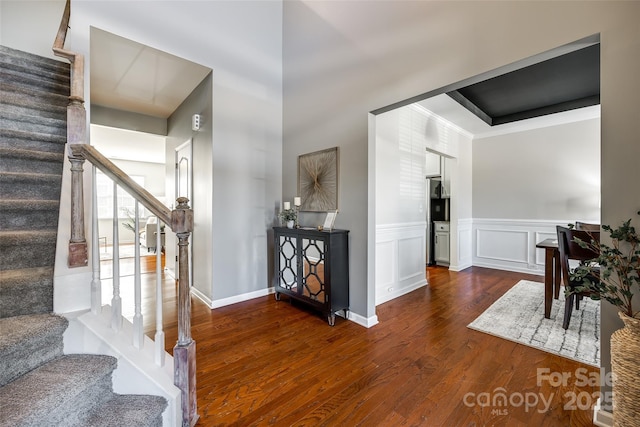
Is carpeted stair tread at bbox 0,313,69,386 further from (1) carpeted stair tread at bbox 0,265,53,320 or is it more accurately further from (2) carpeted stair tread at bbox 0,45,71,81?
(2) carpeted stair tread at bbox 0,45,71,81

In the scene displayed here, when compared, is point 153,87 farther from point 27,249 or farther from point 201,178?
point 27,249

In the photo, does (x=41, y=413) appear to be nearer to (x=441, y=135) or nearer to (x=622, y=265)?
(x=622, y=265)

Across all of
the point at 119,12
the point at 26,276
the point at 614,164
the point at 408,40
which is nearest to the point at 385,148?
the point at 408,40

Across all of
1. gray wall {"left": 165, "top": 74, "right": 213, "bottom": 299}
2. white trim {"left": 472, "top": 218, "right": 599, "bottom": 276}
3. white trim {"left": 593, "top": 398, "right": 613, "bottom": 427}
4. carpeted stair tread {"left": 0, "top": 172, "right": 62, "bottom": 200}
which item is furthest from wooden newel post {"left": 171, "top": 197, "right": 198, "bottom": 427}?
white trim {"left": 472, "top": 218, "right": 599, "bottom": 276}

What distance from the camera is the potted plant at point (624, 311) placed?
1.27 metres

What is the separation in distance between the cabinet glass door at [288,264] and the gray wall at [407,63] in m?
0.67

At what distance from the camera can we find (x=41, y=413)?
102cm

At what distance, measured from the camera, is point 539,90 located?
379 centimetres

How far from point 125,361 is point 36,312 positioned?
581mm

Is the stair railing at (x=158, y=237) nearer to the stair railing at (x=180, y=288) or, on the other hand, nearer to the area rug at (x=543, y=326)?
the stair railing at (x=180, y=288)

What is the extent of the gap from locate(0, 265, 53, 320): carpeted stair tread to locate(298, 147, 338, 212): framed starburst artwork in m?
2.28

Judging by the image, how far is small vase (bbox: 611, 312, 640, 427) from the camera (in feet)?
4.12

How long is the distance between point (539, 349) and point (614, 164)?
1634mm

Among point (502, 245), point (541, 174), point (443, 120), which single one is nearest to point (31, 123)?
point (443, 120)
